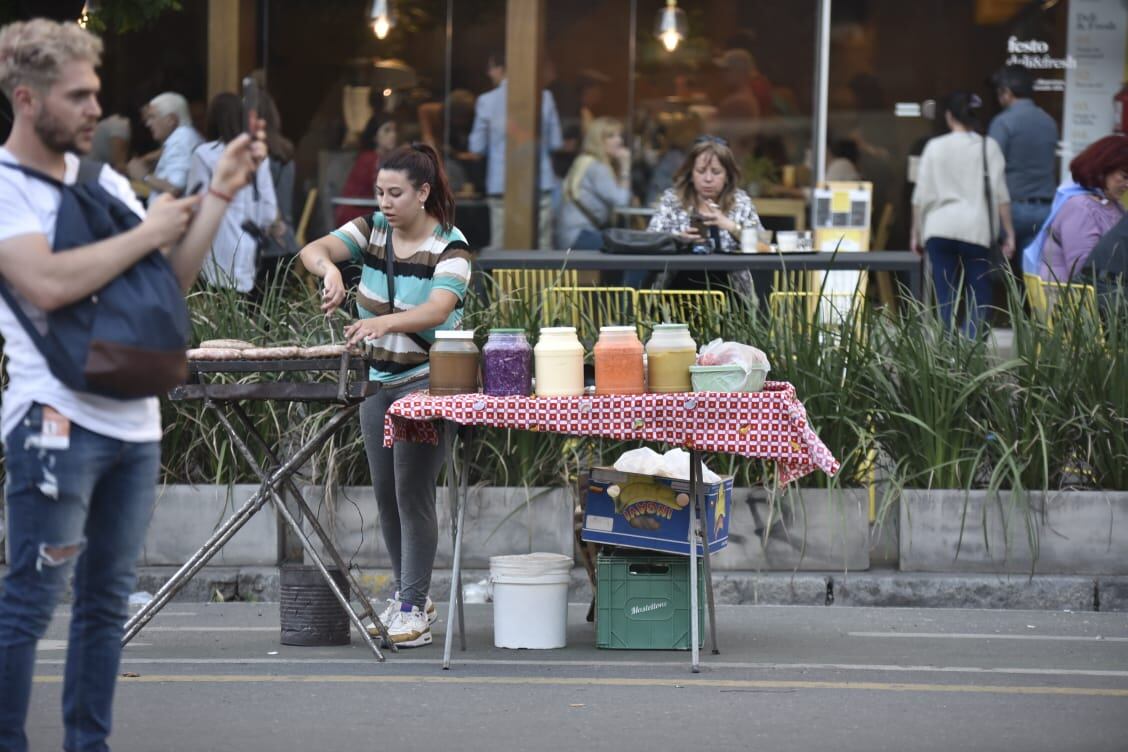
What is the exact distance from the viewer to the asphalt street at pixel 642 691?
5570mm

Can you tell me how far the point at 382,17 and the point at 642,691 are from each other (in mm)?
10821

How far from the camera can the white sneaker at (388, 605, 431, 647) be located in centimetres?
700

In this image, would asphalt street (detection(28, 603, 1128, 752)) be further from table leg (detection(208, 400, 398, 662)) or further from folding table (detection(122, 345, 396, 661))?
folding table (detection(122, 345, 396, 661))

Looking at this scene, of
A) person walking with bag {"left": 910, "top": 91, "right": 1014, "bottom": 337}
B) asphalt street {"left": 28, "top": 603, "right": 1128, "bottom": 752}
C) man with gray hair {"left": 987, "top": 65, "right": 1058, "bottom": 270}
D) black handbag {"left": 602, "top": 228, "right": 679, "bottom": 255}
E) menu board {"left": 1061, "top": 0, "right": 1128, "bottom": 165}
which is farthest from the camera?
menu board {"left": 1061, "top": 0, "right": 1128, "bottom": 165}

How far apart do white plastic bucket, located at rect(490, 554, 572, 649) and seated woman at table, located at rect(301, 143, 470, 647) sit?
1.00ft

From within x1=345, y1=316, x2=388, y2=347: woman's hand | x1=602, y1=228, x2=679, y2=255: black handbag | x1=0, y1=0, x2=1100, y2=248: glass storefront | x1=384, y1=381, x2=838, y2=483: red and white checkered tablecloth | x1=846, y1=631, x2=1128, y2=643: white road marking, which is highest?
x1=0, y1=0, x2=1100, y2=248: glass storefront

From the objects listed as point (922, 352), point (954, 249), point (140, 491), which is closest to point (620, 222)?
point (954, 249)

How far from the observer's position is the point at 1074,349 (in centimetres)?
856

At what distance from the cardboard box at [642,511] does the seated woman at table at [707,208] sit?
13.5 ft

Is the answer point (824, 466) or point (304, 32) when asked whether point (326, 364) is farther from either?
point (304, 32)

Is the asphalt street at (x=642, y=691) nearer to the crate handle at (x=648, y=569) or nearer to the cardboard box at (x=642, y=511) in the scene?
the crate handle at (x=648, y=569)

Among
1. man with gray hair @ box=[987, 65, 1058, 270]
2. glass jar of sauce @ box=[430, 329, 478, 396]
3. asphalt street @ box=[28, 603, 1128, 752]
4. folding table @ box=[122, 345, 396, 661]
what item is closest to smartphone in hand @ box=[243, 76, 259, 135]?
asphalt street @ box=[28, 603, 1128, 752]

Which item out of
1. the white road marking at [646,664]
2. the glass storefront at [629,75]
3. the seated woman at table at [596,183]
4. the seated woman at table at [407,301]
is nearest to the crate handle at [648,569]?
the white road marking at [646,664]

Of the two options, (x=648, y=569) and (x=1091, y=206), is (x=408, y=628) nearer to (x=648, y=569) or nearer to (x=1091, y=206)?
(x=648, y=569)
